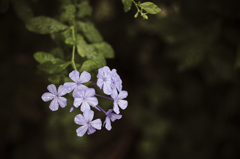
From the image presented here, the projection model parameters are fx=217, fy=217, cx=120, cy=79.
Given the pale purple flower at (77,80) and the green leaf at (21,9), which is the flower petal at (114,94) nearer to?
the pale purple flower at (77,80)

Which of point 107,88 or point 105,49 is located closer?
point 107,88

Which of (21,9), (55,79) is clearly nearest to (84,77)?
(55,79)

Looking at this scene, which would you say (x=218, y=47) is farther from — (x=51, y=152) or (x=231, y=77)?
(x=51, y=152)

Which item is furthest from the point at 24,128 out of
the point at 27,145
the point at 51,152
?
the point at 51,152

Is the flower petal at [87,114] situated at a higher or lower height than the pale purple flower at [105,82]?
lower

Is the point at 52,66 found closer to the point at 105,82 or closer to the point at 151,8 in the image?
the point at 105,82

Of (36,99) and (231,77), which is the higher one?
(231,77)

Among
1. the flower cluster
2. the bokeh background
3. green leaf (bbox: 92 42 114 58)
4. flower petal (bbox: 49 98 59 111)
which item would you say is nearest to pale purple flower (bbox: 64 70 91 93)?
the flower cluster

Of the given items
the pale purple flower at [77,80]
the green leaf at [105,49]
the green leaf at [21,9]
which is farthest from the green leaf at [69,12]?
the pale purple flower at [77,80]
